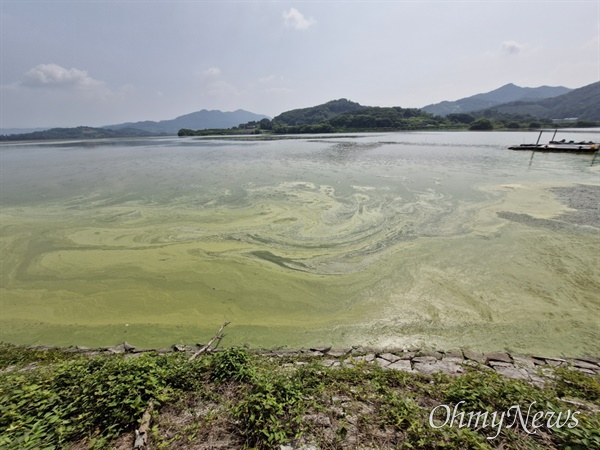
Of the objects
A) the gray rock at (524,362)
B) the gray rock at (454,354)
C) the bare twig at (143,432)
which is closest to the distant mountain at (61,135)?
the bare twig at (143,432)

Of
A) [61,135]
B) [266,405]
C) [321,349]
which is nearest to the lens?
[266,405]

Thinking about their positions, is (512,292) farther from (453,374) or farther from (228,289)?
(228,289)

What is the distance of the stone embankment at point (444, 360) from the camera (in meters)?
2.85

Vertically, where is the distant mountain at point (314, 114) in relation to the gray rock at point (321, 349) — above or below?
above

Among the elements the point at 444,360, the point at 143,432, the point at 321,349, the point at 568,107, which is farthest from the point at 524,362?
the point at 568,107

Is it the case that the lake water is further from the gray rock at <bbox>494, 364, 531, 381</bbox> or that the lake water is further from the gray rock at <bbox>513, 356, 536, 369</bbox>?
the gray rock at <bbox>494, 364, 531, 381</bbox>

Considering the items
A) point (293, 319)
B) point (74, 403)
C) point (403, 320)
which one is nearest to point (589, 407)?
point (403, 320)

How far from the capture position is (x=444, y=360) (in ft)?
10.1

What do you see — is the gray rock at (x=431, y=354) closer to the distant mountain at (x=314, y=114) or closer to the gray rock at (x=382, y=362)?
the gray rock at (x=382, y=362)

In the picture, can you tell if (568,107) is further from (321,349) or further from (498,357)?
(321,349)

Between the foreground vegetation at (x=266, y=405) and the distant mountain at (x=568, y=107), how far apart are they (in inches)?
5533

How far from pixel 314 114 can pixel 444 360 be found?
135m

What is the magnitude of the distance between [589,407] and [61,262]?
890cm

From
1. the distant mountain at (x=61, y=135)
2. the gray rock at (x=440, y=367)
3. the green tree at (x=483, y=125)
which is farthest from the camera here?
the distant mountain at (x=61, y=135)
